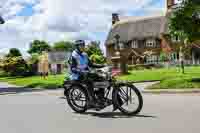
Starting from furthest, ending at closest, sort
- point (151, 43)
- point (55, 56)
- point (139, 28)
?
point (55, 56), point (139, 28), point (151, 43)

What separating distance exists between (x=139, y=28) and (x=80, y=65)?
7614 centimetres

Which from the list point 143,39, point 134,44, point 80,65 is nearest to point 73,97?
point 80,65

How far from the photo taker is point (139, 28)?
289 ft

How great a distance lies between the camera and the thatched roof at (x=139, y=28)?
83438mm

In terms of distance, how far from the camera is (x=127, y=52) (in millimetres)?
90062

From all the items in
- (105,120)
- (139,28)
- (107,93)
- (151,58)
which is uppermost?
(139,28)

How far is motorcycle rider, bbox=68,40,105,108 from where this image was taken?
39.9 ft

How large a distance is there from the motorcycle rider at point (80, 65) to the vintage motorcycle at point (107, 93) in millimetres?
93

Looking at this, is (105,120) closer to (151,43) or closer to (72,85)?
(72,85)

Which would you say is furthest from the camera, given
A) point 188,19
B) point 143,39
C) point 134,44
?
point 134,44

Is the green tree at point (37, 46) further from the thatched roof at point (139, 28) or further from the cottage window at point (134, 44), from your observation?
the cottage window at point (134, 44)

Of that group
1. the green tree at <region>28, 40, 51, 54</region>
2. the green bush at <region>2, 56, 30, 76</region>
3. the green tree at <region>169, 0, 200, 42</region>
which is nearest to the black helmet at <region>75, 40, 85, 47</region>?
the green tree at <region>169, 0, 200, 42</region>

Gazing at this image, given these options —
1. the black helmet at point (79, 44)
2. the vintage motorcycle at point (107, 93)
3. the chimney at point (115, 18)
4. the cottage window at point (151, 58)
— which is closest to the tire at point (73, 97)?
the vintage motorcycle at point (107, 93)

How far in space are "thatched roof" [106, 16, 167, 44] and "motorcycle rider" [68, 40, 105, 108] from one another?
6892 centimetres
